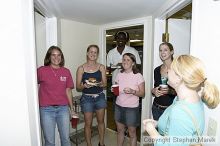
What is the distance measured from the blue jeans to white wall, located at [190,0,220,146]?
5.08 feet

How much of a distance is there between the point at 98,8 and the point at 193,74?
1.73 metres

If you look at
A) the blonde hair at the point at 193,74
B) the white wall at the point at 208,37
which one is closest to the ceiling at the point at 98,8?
the white wall at the point at 208,37

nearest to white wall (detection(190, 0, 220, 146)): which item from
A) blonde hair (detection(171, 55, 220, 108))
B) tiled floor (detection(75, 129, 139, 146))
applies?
blonde hair (detection(171, 55, 220, 108))

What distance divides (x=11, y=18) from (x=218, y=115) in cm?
150

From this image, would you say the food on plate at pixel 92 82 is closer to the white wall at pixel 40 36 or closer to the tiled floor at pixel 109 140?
the white wall at pixel 40 36

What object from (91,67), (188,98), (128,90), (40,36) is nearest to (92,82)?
(91,67)

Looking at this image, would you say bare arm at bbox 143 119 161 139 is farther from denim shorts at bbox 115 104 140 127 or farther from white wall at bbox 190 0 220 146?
denim shorts at bbox 115 104 140 127

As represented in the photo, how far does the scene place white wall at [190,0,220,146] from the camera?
1146 mm

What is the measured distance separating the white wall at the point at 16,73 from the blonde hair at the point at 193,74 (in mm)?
1047

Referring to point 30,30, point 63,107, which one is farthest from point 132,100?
point 30,30

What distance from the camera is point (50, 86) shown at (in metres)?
2.09

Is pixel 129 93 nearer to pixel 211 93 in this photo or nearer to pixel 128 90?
pixel 128 90

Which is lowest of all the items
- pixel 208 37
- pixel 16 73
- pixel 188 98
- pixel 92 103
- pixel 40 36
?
pixel 92 103

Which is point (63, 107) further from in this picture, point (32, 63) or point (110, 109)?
point (110, 109)
